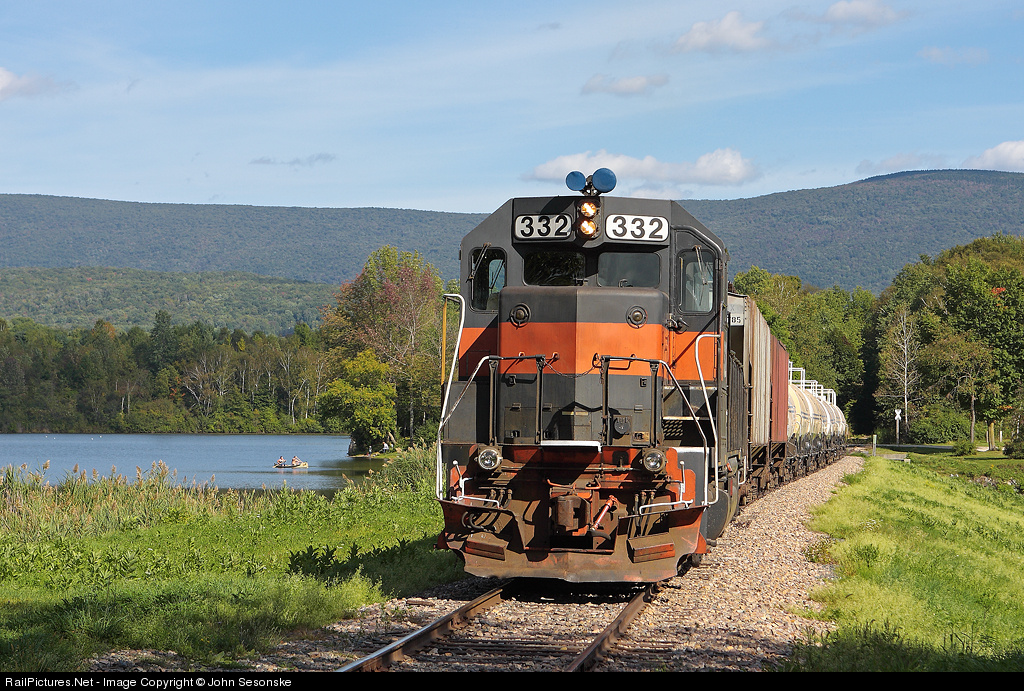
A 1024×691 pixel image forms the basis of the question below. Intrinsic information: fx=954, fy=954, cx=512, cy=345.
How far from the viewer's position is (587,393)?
9.51m

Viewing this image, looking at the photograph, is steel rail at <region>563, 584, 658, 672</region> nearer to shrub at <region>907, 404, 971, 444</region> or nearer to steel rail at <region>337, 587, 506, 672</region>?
steel rail at <region>337, 587, 506, 672</region>

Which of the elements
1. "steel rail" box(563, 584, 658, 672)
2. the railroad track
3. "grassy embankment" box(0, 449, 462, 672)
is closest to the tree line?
"grassy embankment" box(0, 449, 462, 672)

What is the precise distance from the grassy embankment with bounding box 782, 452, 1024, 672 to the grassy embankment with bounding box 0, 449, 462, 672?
4.30 metres

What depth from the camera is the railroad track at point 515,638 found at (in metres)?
6.86

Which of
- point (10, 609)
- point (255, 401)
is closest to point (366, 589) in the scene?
point (10, 609)

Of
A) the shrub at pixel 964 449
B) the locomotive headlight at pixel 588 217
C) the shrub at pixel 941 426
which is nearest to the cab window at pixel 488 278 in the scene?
the locomotive headlight at pixel 588 217

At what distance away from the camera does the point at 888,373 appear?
70625 millimetres

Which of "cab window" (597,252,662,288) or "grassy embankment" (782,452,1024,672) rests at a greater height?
"cab window" (597,252,662,288)

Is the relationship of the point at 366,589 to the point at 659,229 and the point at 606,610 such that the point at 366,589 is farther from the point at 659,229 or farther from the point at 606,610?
the point at 659,229

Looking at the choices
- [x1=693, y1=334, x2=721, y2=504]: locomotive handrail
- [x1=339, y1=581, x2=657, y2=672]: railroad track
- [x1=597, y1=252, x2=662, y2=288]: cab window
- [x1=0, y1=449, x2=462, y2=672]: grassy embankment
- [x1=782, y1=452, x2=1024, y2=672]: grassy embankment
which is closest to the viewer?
[x1=339, y1=581, x2=657, y2=672]: railroad track

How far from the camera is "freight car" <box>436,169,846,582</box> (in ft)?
29.7

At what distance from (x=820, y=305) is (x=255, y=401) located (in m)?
64.8

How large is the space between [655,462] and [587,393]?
1.07m

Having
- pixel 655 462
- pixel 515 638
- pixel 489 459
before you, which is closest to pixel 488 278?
pixel 489 459
